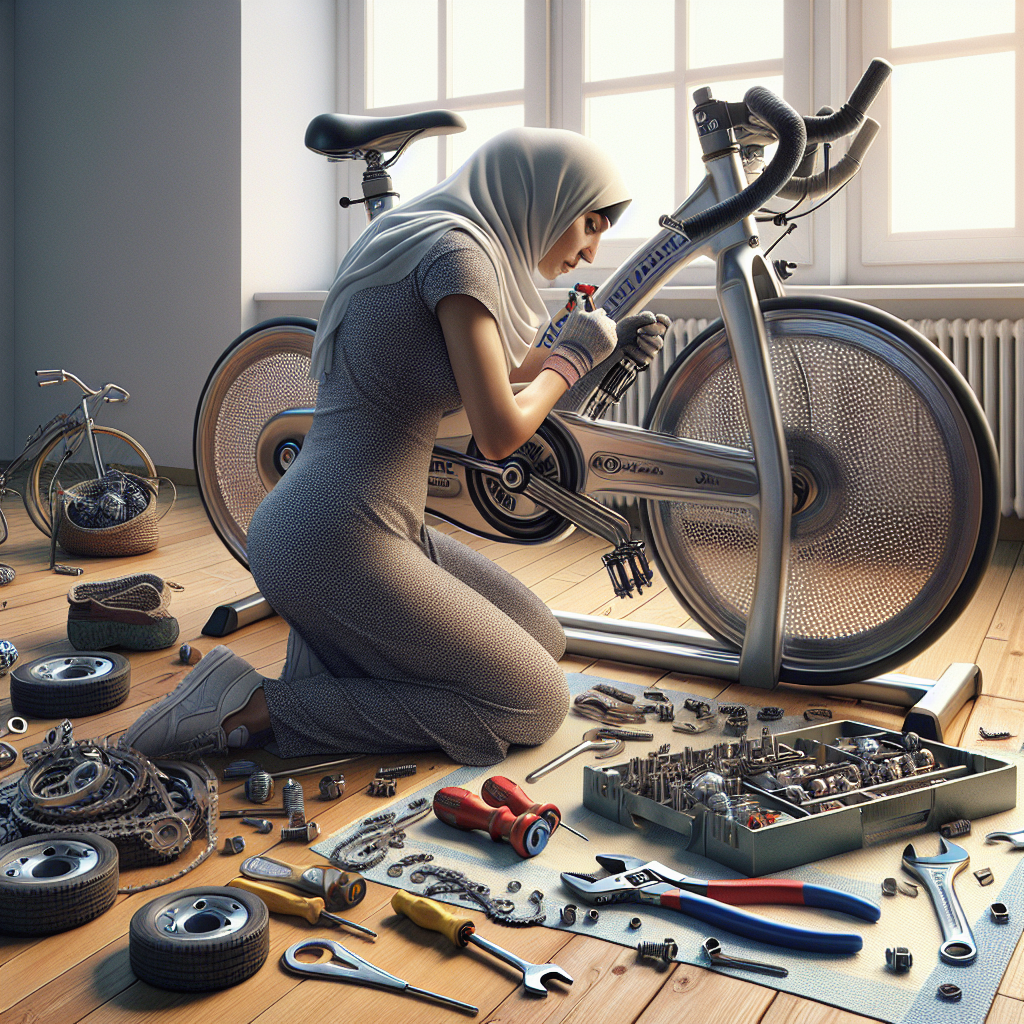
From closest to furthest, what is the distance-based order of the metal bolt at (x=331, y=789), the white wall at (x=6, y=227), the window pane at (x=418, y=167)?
the metal bolt at (x=331, y=789) < the window pane at (x=418, y=167) < the white wall at (x=6, y=227)

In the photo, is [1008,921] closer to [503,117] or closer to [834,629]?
[834,629]

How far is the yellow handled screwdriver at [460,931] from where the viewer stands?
44.9 inches

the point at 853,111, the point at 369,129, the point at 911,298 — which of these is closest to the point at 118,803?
the point at 369,129

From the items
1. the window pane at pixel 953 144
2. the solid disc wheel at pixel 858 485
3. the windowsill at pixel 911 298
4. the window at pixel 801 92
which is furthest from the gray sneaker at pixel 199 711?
the window pane at pixel 953 144

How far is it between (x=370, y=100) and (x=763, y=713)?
10.7ft

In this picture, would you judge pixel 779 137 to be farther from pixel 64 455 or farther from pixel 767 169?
pixel 64 455

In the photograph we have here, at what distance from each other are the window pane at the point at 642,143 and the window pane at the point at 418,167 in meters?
0.69

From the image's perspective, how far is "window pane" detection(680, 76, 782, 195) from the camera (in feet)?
11.4

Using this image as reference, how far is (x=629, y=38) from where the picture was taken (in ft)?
12.1

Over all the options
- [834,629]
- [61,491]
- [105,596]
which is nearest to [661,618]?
[834,629]

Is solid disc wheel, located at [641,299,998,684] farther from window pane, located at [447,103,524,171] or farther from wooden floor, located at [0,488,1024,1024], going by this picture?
window pane, located at [447,103,524,171]

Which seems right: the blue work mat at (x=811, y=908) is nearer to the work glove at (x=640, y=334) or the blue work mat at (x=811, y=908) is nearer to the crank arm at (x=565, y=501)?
the crank arm at (x=565, y=501)

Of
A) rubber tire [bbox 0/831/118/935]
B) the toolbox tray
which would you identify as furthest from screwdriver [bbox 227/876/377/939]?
the toolbox tray

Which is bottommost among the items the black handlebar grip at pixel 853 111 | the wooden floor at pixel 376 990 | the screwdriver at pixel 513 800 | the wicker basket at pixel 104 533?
the wooden floor at pixel 376 990
